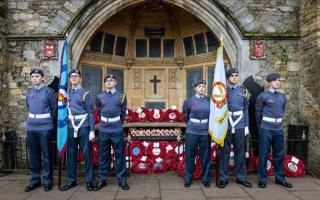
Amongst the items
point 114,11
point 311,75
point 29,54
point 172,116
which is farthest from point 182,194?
point 29,54

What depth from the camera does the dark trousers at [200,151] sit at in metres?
5.38

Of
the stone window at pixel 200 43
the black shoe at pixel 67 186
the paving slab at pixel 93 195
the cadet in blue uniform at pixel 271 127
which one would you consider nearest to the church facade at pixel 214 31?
the stone window at pixel 200 43

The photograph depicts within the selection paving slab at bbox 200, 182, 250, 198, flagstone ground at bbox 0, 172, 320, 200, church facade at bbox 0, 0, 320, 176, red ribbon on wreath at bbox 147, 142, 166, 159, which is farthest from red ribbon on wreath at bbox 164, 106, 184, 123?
paving slab at bbox 200, 182, 250, 198

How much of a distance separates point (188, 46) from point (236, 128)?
4076 millimetres

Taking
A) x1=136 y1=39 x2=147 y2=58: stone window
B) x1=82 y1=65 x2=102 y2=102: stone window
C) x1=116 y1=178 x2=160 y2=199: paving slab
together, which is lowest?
x1=116 y1=178 x2=160 y2=199: paving slab

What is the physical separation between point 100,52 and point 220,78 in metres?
4.16

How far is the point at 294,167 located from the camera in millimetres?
6219

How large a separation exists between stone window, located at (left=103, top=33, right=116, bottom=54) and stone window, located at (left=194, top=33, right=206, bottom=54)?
2.27 m

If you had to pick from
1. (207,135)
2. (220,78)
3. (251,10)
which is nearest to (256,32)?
(251,10)

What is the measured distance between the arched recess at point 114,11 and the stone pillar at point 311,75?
53.7 inches

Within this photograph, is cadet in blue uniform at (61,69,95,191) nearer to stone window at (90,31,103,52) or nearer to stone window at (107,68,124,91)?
stone window at (90,31,103,52)

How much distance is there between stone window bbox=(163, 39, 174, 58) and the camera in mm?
9109

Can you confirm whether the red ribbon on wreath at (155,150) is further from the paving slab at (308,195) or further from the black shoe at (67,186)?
the paving slab at (308,195)

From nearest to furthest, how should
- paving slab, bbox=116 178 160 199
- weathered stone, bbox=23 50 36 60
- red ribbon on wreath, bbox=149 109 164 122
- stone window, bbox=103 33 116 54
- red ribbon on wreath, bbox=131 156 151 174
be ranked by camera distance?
paving slab, bbox=116 178 160 199, red ribbon on wreath, bbox=131 156 151 174, weathered stone, bbox=23 50 36 60, red ribbon on wreath, bbox=149 109 164 122, stone window, bbox=103 33 116 54
